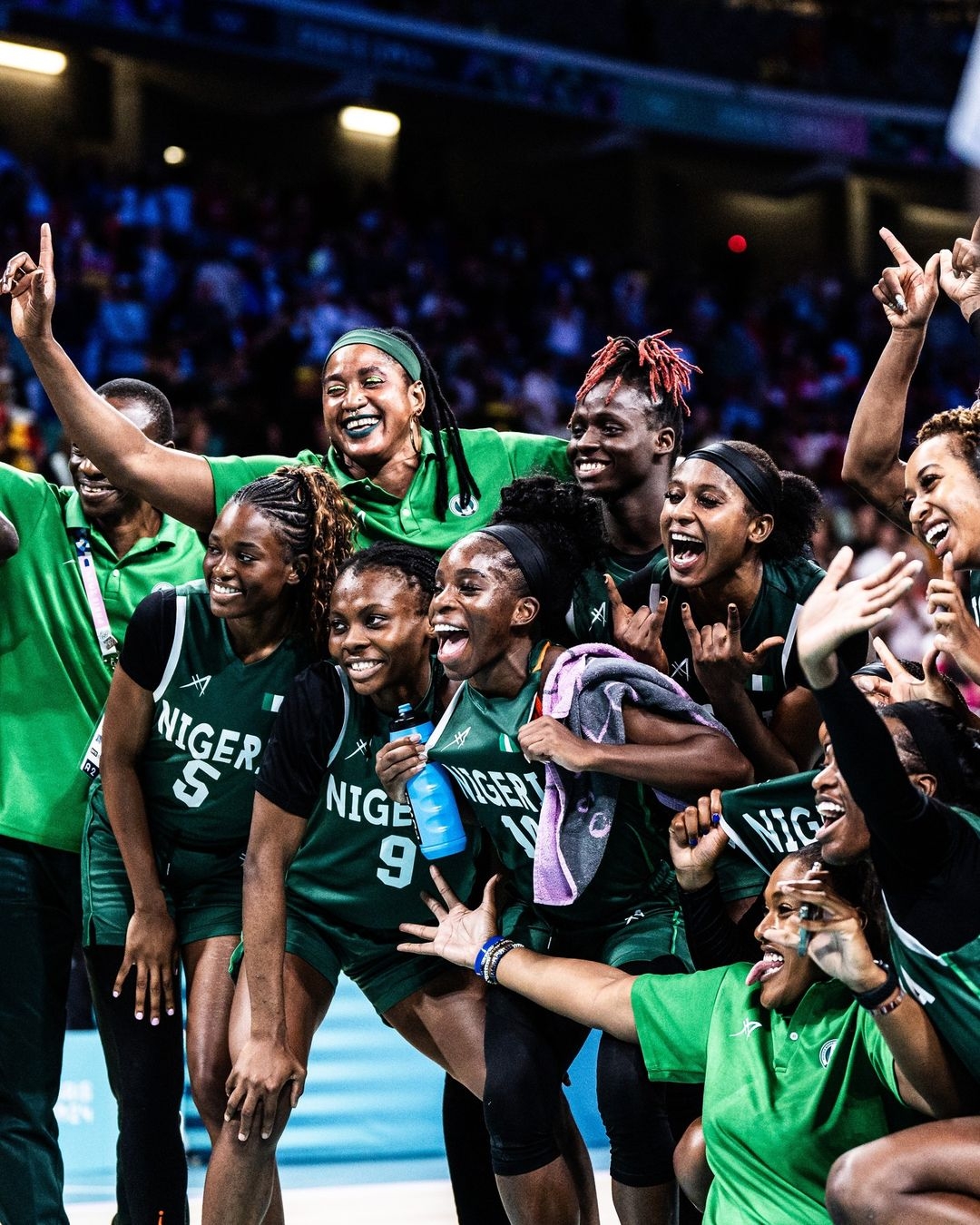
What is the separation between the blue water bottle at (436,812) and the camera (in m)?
3.19

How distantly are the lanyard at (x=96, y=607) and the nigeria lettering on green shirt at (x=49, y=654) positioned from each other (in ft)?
0.08

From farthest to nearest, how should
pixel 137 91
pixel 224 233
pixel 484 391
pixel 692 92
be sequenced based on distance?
pixel 692 92, pixel 137 91, pixel 224 233, pixel 484 391

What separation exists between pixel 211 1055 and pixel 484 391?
8.63 m

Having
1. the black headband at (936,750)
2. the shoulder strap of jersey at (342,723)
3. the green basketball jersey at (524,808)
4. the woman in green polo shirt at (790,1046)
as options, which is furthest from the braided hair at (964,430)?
the shoulder strap of jersey at (342,723)

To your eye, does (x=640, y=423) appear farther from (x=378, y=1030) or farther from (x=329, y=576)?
(x=378, y=1030)

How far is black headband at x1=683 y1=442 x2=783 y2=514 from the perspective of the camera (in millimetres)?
3309

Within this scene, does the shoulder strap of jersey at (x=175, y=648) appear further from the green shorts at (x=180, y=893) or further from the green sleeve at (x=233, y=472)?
the green shorts at (x=180, y=893)

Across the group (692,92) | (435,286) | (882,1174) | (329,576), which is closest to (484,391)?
(435,286)

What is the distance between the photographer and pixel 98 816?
359cm

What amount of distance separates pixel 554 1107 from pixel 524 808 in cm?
58

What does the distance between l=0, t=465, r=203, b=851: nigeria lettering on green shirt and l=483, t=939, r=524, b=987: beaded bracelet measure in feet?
3.55

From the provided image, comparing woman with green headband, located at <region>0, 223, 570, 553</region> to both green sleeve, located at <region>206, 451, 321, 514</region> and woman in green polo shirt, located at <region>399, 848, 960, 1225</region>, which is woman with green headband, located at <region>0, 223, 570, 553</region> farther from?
woman in green polo shirt, located at <region>399, 848, 960, 1225</region>

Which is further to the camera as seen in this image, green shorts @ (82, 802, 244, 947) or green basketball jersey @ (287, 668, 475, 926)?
green shorts @ (82, 802, 244, 947)

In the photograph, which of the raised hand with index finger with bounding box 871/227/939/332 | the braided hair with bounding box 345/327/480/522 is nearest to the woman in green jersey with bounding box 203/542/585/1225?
the braided hair with bounding box 345/327/480/522
